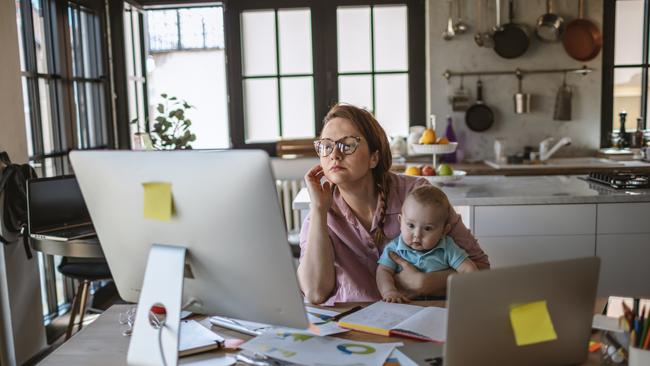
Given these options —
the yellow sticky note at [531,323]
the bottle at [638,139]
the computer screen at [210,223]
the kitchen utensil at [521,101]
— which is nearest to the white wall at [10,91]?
the computer screen at [210,223]

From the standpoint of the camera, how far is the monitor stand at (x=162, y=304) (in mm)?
1273

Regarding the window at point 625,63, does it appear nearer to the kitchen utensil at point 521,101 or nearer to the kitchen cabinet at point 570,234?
the kitchen utensil at point 521,101

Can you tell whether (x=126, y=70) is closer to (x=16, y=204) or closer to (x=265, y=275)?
(x=16, y=204)

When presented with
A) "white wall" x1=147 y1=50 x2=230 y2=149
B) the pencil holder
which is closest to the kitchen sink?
"white wall" x1=147 y1=50 x2=230 y2=149

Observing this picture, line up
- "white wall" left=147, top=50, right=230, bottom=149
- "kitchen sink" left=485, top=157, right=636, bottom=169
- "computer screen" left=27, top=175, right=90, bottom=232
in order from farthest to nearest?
"white wall" left=147, top=50, right=230, bottom=149 < "kitchen sink" left=485, top=157, right=636, bottom=169 < "computer screen" left=27, top=175, right=90, bottom=232

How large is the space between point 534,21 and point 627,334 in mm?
3898

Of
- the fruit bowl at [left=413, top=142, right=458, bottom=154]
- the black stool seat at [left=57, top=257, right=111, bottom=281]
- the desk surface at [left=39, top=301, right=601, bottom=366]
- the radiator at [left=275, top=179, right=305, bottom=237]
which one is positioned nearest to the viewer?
the desk surface at [left=39, top=301, right=601, bottom=366]

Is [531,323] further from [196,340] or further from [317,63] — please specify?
[317,63]

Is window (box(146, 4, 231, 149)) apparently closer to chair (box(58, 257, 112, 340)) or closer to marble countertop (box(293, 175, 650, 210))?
chair (box(58, 257, 112, 340))

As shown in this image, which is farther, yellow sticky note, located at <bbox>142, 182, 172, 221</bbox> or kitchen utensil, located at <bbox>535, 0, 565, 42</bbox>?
kitchen utensil, located at <bbox>535, 0, 565, 42</bbox>

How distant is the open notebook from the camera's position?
1490 mm

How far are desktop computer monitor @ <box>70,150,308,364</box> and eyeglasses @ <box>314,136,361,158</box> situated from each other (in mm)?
739

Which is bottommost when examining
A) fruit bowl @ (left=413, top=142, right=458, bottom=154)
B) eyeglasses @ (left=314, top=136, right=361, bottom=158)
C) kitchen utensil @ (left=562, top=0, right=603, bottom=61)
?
fruit bowl @ (left=413, top=142, right=458, bottom=154)

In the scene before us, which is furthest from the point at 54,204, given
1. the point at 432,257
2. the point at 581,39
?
the point at 581,39
